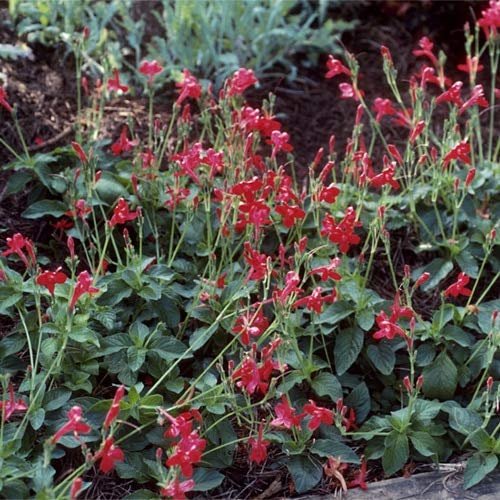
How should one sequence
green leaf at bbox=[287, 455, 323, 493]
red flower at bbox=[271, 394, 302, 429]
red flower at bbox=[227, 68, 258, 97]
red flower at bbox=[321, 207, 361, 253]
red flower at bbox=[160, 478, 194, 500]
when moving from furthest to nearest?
red flower at bbox=[227, 68, 258, 97]
red flower at bbox=[321, 207, 361, 253]
green leaf at bbox=[287, 455, 323, 493]
red flower at bbox=[271, 394, 302, 429]
red flower at bbox=[160, 478, 194, 500]

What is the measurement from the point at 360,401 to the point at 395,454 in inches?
11.5

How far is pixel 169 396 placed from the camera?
10.5ft

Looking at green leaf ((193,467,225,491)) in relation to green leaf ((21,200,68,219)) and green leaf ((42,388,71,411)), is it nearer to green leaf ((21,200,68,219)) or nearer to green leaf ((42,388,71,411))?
green leaf ((42,388,71,411))

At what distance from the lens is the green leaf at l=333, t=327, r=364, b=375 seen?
133 inches

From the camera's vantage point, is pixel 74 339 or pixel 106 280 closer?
pixel 74 339

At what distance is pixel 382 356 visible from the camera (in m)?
3.42

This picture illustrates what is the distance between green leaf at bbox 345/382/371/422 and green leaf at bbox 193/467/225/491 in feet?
2.02

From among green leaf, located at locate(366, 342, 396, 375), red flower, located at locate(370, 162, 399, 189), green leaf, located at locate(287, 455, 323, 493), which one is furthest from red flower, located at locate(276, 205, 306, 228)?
green leaf, located at locate(287, 455, 323, 493)

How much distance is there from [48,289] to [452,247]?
1.66 metres

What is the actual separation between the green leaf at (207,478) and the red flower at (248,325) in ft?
1.39

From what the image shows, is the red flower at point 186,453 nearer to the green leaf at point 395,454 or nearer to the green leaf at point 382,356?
the green leaf at point 395,454

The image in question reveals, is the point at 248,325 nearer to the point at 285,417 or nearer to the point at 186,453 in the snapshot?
the point at 285,417

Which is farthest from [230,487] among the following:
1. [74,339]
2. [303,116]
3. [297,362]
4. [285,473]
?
[303,116]

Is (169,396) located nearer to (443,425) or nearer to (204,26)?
(443,425)
